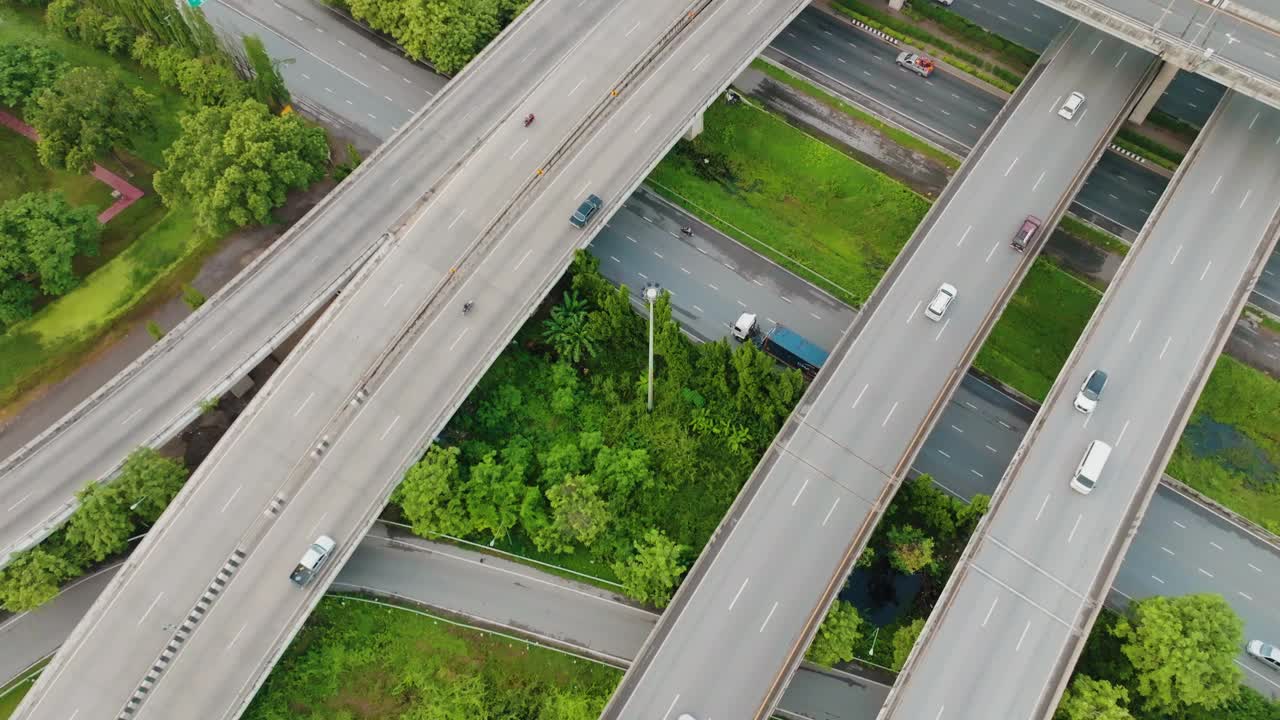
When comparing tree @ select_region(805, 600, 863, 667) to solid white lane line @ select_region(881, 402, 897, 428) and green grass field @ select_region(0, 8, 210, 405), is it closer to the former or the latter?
solid white lane line @ select_region(881, 402, 897, 428)

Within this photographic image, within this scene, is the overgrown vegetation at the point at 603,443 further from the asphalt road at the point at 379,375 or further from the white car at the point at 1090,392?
the white car at the point at 1090,392

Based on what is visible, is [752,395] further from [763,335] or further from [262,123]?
[262,123]

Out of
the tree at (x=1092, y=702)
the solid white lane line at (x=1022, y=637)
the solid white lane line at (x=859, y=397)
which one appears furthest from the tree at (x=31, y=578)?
the tree at (x=1092, y=702)

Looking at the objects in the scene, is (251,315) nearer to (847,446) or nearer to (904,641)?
(847,446)

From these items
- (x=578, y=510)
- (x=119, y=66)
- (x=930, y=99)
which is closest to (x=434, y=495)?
(x=578, y=510)

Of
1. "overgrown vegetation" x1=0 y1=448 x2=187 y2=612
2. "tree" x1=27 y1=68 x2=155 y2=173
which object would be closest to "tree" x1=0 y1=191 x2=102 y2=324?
"tree" x1=27 y1=68 x2=155 y2=173

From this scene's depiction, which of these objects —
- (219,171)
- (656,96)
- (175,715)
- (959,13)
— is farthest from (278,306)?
(959,13)
